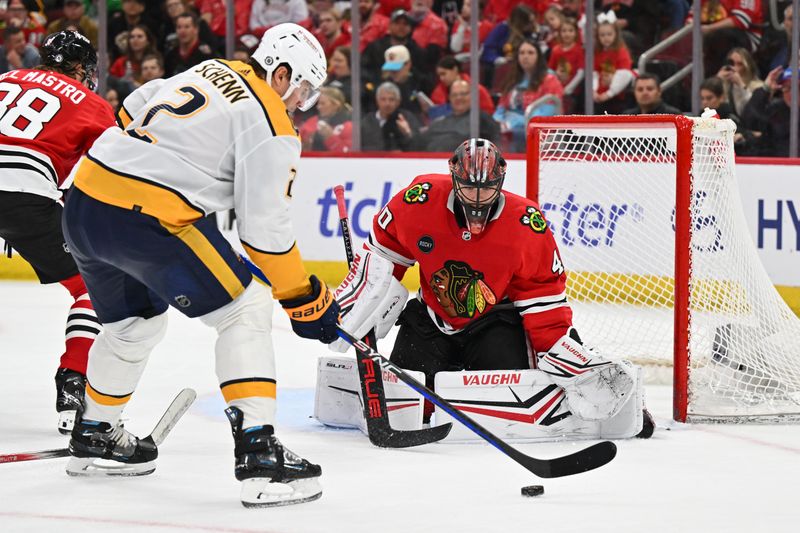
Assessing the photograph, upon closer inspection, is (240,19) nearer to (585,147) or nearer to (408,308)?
(585,147)

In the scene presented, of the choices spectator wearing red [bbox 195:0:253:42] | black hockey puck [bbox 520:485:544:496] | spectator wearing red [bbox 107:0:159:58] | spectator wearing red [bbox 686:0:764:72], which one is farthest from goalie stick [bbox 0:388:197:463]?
spectator wearing red [bbox 107:0:159:58]

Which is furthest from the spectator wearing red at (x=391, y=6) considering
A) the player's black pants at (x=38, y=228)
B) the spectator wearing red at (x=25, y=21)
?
the player's black pants at (x=38, y=228)

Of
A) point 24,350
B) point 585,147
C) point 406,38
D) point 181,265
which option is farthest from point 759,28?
point 181,265

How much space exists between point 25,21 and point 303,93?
554cm

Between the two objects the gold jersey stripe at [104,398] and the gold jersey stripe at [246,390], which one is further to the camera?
the gold jersey stripe at [104,398]

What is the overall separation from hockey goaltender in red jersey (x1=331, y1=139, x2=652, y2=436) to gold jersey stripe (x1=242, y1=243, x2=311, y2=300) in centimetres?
82

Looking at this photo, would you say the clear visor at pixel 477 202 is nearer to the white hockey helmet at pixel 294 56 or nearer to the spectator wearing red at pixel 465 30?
the white hockey helmet at pixel 294 56

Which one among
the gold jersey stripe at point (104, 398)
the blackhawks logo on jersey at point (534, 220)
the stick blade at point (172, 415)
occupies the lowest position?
the stick blade at point (172, 415)

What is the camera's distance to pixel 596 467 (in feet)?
9.78

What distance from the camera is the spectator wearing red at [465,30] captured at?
6852mm

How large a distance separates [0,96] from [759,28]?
395 centimetres

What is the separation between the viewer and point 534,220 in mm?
3596

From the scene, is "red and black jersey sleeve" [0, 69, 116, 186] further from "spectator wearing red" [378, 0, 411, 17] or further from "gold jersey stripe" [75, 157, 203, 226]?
"spectator wearing red" [378, 0, 411, 17]

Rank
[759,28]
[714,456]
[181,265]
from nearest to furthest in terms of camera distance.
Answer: [181,265] < [714,456] < [759,28]
